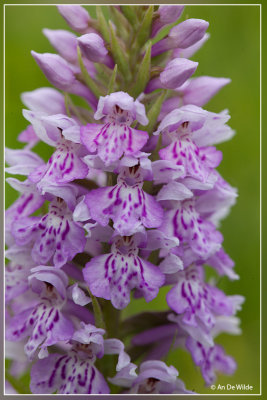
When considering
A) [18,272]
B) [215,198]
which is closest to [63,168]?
[18,272]

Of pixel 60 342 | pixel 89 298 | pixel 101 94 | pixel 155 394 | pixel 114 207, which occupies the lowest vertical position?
pixel 155 394

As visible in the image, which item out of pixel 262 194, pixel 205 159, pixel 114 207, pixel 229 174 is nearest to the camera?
pixel 114 207

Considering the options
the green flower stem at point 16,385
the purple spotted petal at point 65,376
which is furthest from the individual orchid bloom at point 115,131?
the green flower stem at point 16,385

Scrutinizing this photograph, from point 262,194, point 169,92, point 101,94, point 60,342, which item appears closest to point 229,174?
point 262,194

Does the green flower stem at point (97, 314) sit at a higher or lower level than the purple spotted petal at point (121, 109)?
lower

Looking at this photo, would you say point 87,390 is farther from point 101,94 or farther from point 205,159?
point 101,94

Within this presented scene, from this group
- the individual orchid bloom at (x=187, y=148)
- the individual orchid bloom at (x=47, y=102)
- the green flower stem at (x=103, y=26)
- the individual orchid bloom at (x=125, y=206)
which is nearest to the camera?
the individual orchid bloom at (x=125, y=206)

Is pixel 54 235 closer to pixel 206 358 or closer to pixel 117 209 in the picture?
pixel 117 209

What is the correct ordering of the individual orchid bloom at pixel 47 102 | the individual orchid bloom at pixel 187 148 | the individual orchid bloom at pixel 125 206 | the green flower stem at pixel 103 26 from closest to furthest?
the individual orchid bloom at pixel 125 206 < the individual orchid bloom at pixel 187 148 < the green flower stem at pixel 103 26 < the individual orchid bloom at pixel 47 102

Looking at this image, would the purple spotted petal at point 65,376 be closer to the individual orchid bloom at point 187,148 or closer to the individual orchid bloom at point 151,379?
the individual orchid bloom at point 151,379
